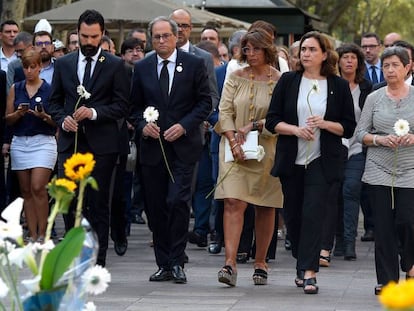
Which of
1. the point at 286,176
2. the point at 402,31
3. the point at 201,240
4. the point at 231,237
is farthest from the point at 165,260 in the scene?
the point at 402,31

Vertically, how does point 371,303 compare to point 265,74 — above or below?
below

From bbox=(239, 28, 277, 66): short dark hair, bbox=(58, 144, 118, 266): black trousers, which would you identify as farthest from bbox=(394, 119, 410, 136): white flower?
bbox=(58, 144, 118, 266): black trousers

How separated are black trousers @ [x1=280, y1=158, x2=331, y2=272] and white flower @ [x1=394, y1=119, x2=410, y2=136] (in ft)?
2.34

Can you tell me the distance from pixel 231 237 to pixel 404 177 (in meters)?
1.59

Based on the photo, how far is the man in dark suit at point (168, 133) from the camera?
35.9ft

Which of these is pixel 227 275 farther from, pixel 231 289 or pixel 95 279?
pixel 95 279

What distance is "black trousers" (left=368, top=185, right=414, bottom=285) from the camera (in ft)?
33.4

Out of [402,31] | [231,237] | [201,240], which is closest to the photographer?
[231,237]

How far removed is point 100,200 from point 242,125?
4.72 ft

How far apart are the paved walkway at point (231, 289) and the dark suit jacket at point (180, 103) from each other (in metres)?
1.11

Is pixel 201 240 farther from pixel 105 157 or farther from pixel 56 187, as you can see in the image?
pixel 56 187

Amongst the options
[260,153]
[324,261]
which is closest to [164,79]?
[260,153]

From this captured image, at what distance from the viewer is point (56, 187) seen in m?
4.33

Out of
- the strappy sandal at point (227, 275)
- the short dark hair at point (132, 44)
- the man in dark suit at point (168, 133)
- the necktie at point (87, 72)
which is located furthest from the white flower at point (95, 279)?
the short dark hair at point (132, 44)
